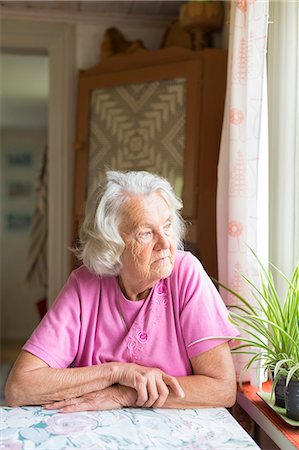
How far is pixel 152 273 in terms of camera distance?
1.88 m

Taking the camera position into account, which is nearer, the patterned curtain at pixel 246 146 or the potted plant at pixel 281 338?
the potted plant at pixel 281 338

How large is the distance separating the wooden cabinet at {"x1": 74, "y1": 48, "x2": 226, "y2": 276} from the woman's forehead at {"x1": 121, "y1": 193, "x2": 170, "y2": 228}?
39.2 inches

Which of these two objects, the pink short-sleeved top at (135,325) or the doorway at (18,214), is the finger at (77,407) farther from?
the doorway at (18,214)

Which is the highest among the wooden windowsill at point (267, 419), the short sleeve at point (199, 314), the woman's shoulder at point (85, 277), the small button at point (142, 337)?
the woman's shoulder at point (85, 277)

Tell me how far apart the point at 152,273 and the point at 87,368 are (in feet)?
1.08

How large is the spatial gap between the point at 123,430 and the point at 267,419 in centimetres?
50

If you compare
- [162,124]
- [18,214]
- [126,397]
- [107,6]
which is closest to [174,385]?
[126,397]

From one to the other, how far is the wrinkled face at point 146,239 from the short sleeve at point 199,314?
0.10 meters

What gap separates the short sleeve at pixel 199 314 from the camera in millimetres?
1881

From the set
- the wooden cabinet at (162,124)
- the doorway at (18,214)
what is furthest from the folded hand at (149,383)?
the doorway at (18,214)

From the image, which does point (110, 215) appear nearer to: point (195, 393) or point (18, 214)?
point (195, 393)

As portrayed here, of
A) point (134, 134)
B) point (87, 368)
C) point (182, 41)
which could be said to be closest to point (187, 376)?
point (87, 368)

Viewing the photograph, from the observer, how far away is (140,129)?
3.17 metres

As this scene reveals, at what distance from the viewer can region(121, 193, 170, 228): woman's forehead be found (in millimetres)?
1878
